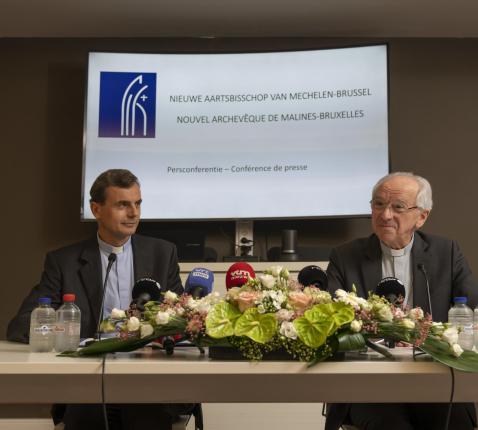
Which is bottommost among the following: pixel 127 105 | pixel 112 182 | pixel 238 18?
pixel 112 182

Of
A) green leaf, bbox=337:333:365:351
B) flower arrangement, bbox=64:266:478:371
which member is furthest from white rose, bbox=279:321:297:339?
green leaf, bbox=337:333:365:351

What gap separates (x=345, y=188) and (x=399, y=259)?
1580 millimetres

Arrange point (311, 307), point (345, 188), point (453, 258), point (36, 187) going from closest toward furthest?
point (311, 307), point (453, 258), point (345, 188), point (36, 187)

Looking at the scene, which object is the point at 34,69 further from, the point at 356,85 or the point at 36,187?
the point at 356,85

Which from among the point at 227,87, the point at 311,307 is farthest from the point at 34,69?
the point at 311,307

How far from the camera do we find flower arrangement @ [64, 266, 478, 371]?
1596 millimetres

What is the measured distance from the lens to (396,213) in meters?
2.77

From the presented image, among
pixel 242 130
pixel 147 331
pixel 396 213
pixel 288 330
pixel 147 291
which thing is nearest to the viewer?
pixel 288 330

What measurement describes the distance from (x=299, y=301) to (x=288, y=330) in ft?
0.27

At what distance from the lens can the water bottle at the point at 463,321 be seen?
6.21 feet

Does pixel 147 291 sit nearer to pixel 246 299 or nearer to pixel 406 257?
pixel 246 299

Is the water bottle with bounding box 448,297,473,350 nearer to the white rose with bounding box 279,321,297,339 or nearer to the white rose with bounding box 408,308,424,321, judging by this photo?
the white rose with bounding box 408,308,424,321

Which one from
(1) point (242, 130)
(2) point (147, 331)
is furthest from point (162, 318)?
(1) point (242, 130)

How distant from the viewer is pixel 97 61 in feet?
14.8
